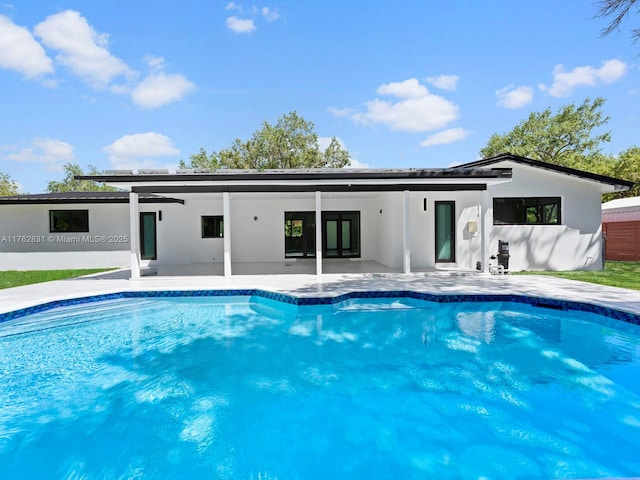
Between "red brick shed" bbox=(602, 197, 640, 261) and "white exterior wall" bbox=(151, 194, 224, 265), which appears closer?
"white exterior wall" bbox=(151, 194, 224, 265)

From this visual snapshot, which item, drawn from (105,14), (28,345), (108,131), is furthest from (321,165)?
(28,345)

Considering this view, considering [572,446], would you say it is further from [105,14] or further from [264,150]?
[264,150]

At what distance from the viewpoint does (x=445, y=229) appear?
11875mm

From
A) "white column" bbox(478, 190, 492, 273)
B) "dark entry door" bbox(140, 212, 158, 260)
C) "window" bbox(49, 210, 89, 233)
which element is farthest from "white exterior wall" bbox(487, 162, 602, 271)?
"window" bbox(49, 210, 89, 233)

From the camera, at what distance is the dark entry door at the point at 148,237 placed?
1419 cm

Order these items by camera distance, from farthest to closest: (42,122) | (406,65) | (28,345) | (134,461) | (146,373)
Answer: (42,122)
(406,65)
(28,345)
(146,373)
(134,461)

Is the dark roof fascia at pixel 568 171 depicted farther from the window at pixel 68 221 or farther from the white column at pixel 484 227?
the window at pixel 68 221

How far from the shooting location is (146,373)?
4672 millimetres

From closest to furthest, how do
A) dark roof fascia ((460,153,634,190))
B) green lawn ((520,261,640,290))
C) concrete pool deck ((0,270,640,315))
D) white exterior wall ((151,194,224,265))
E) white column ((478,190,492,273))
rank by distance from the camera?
1. concrete pool deck ((0,270,640,315))
2. green lawn ((520,261,640,290))
3. white column ((478,190,492,273))
4. dark roof fascia ((460,153,634,190))
5. white exterior wall ((151,194,224,265))

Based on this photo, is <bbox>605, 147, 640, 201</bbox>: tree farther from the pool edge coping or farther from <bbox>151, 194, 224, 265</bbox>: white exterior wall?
<bbox>151, 194, 224, 265</bbox>: white exterior wall

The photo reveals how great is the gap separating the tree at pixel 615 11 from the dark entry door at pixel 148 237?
15298 mm

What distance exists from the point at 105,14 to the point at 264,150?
59.4 ft

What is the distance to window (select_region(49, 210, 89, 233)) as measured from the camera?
1436 centimetres

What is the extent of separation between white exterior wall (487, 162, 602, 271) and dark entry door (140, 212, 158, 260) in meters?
12.9
